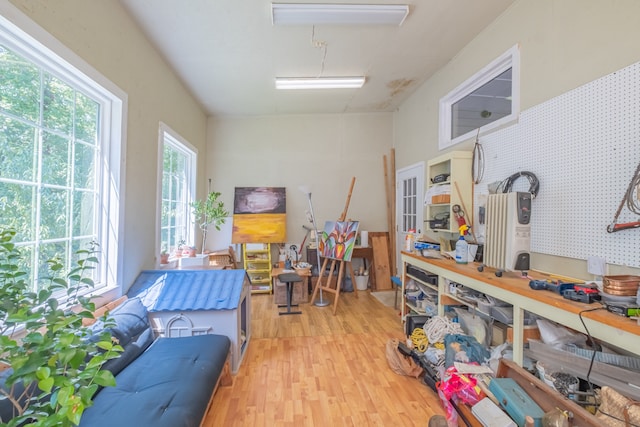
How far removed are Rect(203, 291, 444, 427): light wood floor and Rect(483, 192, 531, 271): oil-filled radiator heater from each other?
45.4 inches

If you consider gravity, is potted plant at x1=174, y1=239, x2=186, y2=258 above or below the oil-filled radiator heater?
below

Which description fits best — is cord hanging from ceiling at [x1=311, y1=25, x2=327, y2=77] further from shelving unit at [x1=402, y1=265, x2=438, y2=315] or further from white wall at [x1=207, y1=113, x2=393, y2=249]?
shelving unit at [x1=402, y1=265, x2=438, y2=315]

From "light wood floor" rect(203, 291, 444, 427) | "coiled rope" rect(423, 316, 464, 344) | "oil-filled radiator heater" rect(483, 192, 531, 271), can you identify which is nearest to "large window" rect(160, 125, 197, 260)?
"light wood floor" rect(203, 291, 444, 427)

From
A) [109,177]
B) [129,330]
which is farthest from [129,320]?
[109,177]

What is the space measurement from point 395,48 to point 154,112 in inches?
107

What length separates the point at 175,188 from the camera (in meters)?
3.79

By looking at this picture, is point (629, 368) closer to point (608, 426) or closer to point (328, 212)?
point (608, 426)

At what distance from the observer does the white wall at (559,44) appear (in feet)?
4.98

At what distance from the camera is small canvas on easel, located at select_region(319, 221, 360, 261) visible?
3791 mm

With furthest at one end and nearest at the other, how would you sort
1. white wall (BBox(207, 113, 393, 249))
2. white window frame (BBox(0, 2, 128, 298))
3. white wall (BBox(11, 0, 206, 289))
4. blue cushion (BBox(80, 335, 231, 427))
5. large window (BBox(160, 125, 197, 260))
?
white wall (BBox(207, 113, 393, 249)) → large window (BBox(160, 125, 197, 260)) → white window frame (BBox(0, 2, 128, 298)) → white wall (BBox(11, 0, 206, 289)) → blue cushion (BBox(80, 335, 231, 427))

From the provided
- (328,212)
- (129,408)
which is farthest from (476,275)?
(328,212)

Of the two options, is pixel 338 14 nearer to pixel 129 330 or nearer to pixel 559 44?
pixel 559 44

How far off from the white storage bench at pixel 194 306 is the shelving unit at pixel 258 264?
83.2 inches

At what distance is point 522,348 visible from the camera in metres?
1.58
